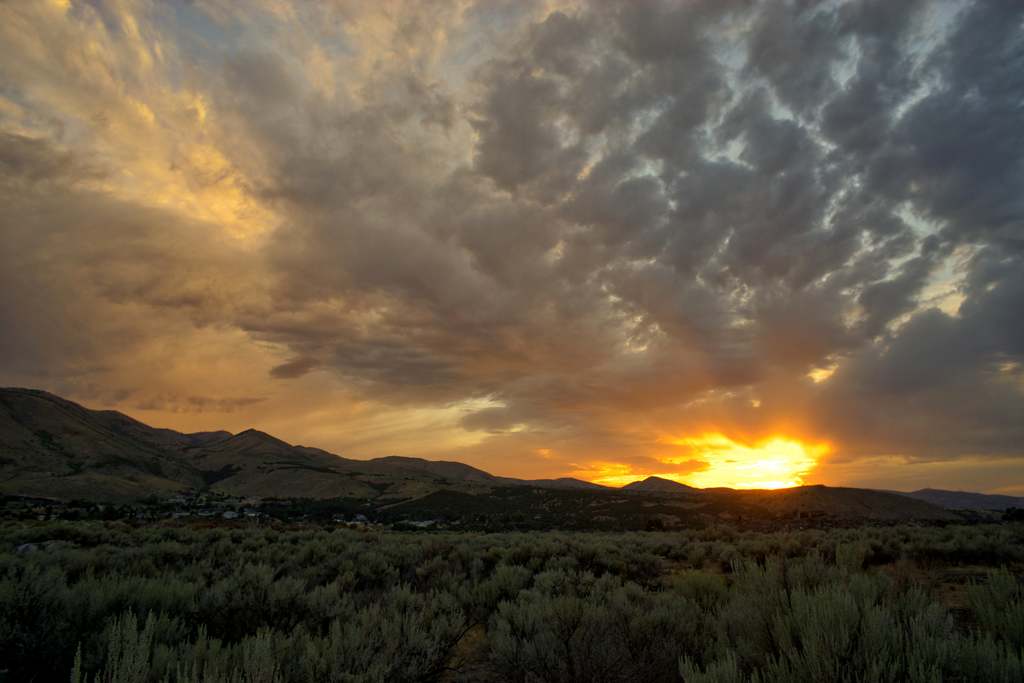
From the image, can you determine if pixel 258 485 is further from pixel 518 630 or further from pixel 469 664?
pixel 518 630

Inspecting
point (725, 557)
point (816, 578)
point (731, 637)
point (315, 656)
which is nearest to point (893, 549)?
point (725, 557)

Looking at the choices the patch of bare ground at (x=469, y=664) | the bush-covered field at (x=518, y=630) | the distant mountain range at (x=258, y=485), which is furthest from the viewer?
the distant mountain range at (x=258, y=485)

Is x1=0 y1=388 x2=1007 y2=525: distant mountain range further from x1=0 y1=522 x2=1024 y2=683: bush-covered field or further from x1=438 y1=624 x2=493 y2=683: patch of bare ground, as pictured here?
x1=438 y1=624 x2=493 y2=683: patch of bare ground

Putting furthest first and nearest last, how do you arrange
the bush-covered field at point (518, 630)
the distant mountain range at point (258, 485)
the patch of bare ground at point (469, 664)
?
1. the distant mountain range at point (258, 485)
2. the patch of bare ground at point (469, 664)
3. the bush-covered field at point (518, 630)

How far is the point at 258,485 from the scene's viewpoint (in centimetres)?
12056

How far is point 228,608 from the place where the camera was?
23.5 ft

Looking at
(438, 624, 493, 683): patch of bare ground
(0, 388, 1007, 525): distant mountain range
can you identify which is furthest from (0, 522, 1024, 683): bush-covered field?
(0, 388, 1007, 525): distant mountain range

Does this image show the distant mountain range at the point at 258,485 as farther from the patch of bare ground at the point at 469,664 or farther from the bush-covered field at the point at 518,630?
the patch of bare ground at the point at 469,664

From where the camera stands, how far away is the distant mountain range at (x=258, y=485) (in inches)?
2945

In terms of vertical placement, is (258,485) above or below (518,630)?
below

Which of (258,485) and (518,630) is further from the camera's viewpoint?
(258,485)

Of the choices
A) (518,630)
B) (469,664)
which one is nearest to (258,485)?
(469,664)

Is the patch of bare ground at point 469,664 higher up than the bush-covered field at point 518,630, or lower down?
lower down

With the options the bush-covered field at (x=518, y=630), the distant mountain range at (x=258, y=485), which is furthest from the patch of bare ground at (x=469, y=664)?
the distant mountain range at (x=258, y=485)
